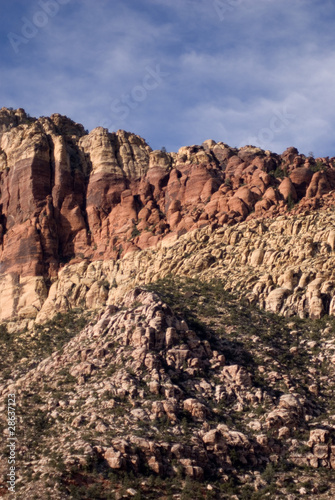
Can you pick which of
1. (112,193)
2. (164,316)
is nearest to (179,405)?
Result: (164,316)

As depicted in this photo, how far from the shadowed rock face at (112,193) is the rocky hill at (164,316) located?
26 cm

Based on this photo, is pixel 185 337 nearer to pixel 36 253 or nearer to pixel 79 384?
pixel 79 384

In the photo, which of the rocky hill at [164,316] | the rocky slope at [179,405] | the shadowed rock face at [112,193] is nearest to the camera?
the rocky slope at [179,405]

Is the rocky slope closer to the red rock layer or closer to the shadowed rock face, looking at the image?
the shadowed rock face

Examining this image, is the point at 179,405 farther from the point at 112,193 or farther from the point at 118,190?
the point at 118,190

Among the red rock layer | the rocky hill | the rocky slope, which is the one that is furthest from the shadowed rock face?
the rocky slope

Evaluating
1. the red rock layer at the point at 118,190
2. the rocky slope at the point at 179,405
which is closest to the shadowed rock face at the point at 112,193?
the red rock layer at the point at 118,190

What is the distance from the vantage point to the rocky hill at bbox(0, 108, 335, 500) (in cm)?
4869

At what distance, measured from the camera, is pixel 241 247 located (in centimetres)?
7731

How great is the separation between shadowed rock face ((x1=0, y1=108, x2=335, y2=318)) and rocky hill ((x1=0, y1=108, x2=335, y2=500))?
0.26m

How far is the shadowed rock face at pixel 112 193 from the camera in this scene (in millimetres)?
86500

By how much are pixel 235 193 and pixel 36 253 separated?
26486 mm

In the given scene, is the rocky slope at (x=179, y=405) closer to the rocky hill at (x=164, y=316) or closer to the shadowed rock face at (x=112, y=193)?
the rocky hill at (x=164, y=316)

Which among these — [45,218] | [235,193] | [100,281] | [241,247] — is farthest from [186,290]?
[45,218]
